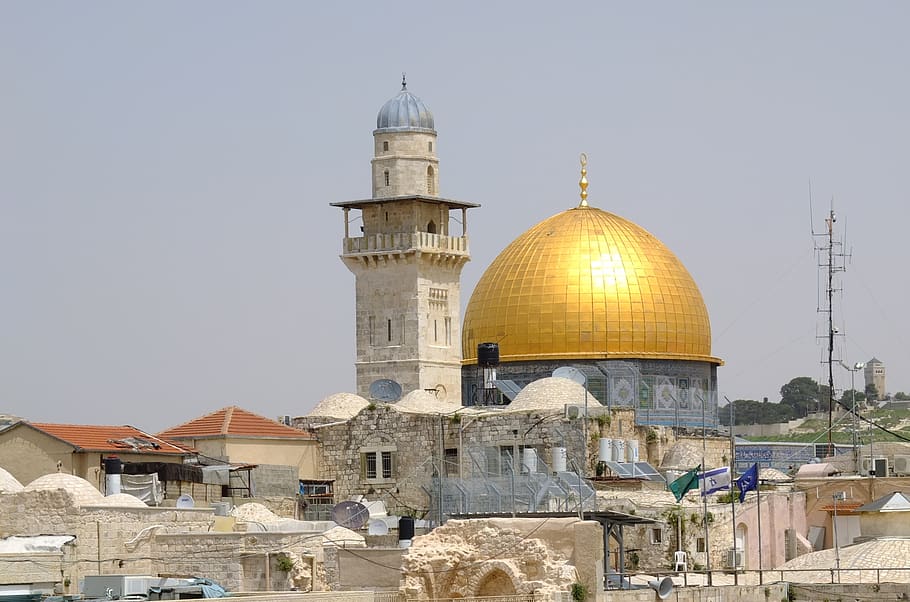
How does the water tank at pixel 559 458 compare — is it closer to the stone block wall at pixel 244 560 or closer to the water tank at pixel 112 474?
the water tank at pixel 112 474

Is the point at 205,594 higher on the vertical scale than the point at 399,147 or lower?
lower

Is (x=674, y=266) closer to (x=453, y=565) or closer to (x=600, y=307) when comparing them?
(x=600, y=307)

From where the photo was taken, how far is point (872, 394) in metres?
124

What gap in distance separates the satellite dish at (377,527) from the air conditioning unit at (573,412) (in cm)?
534

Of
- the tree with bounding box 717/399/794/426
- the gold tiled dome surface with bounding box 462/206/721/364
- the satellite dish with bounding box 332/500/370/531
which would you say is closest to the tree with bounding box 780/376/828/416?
the tree with bounding box 717/399/794/426

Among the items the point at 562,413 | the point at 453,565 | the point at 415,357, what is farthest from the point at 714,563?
the point at 415,357

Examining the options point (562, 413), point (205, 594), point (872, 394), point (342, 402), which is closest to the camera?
point (205, 594)

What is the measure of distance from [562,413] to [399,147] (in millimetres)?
12744

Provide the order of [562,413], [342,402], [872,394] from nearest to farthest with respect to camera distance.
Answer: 1. [562,413]
2. [342,402]
3. [872,394]

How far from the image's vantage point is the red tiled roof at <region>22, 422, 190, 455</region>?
5094cm

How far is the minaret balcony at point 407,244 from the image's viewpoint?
6247 cm

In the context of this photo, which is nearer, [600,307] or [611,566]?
[611,566]

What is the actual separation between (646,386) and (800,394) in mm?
75546

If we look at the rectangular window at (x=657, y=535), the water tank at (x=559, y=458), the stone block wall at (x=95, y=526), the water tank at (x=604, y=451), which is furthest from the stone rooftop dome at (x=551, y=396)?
the stone block wall at (x=95, y=526)
